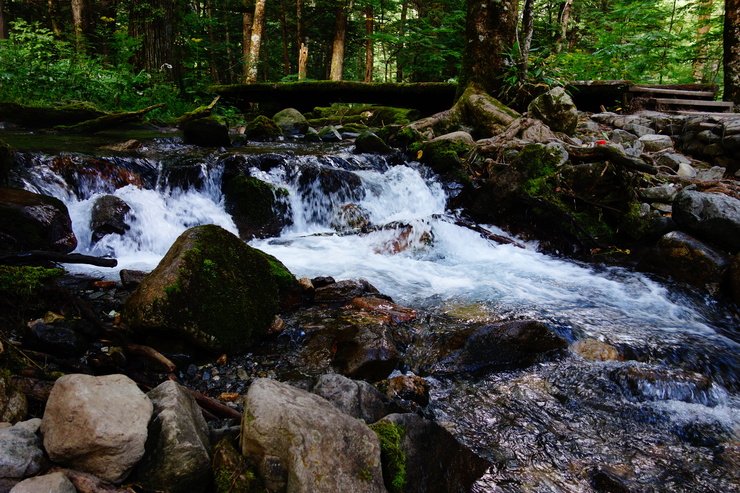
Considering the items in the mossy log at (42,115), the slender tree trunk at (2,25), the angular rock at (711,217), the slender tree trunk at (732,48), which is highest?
the slender tree trunk at (2,25)

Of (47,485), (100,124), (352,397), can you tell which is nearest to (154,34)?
(100,124)

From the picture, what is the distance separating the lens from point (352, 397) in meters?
2.66

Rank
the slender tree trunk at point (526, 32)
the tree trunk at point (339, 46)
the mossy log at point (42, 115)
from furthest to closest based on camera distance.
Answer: the tree trunk at point (339, 46)
the slender tree trunk at point (526, 32)
the mossy log at point (42, 115)

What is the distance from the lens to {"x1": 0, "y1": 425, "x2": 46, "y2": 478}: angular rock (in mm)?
1458

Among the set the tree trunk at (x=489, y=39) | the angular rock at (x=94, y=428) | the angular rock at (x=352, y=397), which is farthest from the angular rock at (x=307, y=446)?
the tree trunk at (x=489, y=39)

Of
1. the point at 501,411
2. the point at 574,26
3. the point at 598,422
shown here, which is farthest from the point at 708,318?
the point at 574,26

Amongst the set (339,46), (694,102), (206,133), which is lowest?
(206,133)

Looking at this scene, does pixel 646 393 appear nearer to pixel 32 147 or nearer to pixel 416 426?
pixel 416 426

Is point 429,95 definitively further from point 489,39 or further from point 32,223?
point 32,223

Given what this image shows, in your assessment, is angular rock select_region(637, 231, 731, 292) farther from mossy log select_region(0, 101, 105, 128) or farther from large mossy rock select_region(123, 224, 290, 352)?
mossy log select_region(0, 101, 105, 128)

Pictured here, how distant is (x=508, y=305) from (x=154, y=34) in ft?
44.2

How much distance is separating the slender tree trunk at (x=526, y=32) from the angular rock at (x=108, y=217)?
9.31m

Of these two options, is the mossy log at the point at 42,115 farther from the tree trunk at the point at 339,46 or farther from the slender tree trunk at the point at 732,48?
the slender tree trunk at the point at 732,48

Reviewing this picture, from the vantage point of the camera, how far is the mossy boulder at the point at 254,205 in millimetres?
7246
